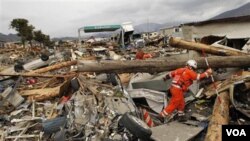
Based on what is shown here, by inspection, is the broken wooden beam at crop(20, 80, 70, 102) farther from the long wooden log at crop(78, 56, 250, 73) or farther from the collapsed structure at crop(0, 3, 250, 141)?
the long wooden log at crop(78, 56, 250, 73)

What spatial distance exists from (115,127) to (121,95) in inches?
68.1

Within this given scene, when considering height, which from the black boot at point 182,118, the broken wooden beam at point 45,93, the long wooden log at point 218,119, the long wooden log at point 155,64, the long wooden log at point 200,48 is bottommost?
the black boot at point 182,118

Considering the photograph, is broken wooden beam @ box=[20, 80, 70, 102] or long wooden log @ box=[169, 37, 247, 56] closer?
long wooden log @ box=[169, 37, 247, 56]

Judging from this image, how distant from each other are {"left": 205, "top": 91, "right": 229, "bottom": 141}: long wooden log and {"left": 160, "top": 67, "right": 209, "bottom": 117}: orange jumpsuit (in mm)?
775

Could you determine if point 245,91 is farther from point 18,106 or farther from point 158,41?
point 158,41

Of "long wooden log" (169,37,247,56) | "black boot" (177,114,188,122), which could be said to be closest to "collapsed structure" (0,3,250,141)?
"long wooden log" (169,37,247,56)

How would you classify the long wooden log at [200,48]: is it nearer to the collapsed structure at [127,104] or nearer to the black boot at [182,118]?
the collapsed structure at [127,104]

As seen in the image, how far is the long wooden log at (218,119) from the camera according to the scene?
532 centimetres

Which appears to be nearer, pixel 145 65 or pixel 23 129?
pixel 23 129

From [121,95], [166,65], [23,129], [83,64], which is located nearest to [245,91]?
[166,65]

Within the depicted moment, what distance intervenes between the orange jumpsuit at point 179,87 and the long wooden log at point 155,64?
117 cm

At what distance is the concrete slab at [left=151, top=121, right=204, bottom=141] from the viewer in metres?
5.89

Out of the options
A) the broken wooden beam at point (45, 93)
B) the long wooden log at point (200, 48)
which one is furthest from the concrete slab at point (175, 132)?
the broken wooden beam at point (45, 93)

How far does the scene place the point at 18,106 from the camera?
31.4ft
